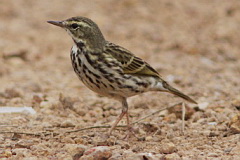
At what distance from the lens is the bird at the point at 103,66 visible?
661cm

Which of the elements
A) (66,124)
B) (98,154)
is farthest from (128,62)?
(98,154)

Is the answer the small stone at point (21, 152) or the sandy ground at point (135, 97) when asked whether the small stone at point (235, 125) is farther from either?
the small stone at point (21, 152)

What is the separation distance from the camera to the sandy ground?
6129mm

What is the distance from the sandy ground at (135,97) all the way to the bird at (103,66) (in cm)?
59

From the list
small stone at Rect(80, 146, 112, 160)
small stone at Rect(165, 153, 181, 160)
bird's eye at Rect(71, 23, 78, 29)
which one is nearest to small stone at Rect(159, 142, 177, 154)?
small stone at Rect(165, 153, 181, 160)

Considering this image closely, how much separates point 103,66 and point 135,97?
258cm

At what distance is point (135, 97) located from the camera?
30.0 ft

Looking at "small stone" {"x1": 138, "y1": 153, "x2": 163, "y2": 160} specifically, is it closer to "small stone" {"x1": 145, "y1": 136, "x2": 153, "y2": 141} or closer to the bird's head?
"small stone" {"x1": 145, "y1": 136, "x2": 153, "y2": 141}

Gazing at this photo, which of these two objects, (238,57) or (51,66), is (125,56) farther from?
(238,57)

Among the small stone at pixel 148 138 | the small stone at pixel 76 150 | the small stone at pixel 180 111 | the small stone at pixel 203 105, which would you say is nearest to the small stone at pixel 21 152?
the small stone at pixel 76 150

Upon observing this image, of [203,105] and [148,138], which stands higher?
Answer: [203,105]

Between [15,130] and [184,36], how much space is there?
7.94 metres

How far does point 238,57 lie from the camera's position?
12602 millimetres

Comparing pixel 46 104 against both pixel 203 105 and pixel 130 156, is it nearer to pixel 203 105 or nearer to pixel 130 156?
pixel 203 105
